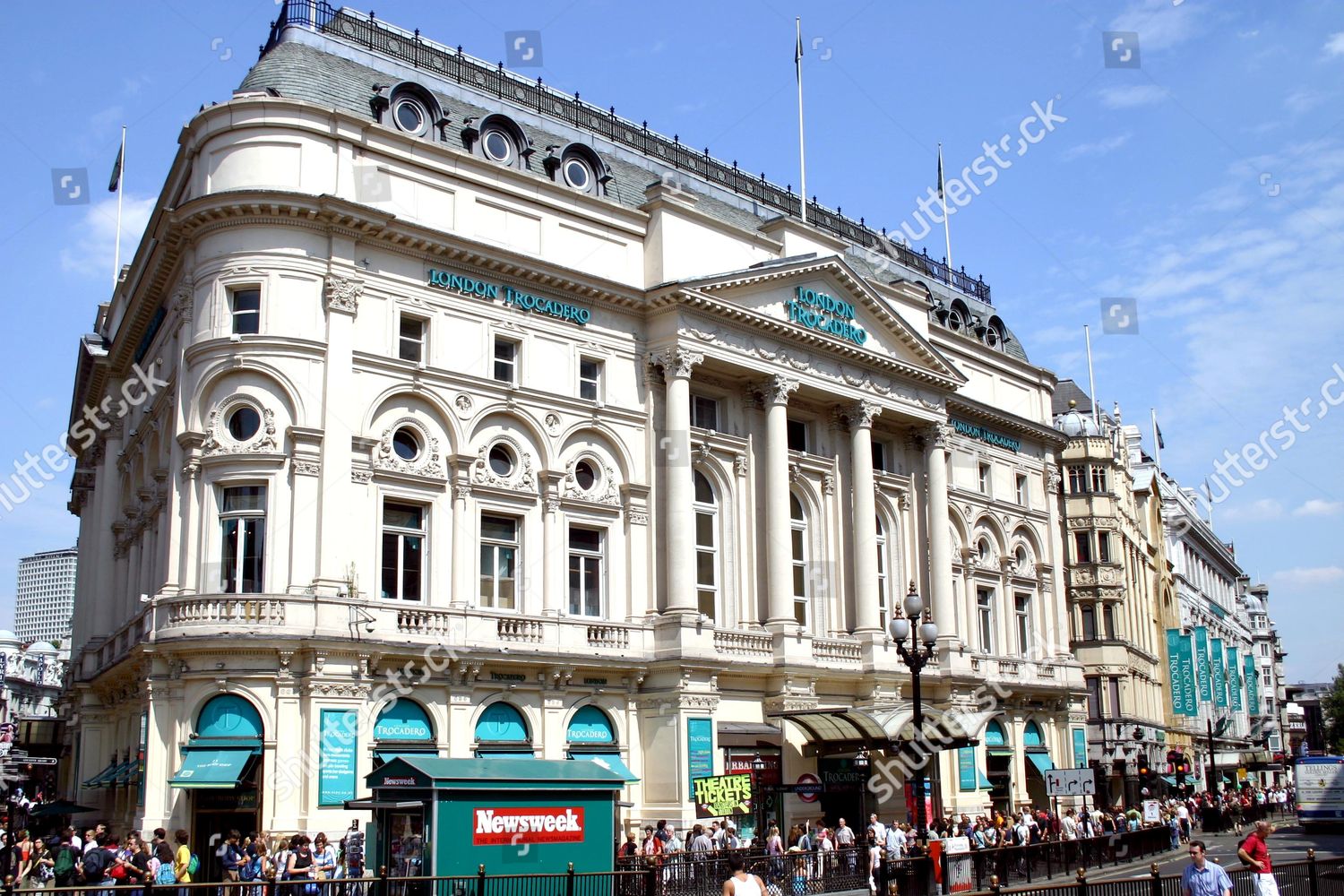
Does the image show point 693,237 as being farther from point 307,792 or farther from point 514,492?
point 307,792

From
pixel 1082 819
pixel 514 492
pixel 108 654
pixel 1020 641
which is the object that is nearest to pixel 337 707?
pixel 514 492

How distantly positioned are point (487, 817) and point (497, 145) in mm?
22304

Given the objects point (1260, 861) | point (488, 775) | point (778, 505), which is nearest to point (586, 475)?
point (778, 505)

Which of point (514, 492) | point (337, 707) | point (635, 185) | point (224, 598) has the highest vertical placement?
point (635, 185)

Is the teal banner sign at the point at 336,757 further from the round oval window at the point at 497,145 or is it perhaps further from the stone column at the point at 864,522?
the stone column at the point at 864,522

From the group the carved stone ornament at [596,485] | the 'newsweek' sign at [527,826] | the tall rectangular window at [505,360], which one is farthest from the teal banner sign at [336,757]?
the tall rectangular window at [505,360]

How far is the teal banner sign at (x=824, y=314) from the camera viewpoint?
145 ft

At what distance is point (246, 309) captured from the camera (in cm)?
3459

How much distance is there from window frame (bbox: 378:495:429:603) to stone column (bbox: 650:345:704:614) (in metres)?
7.54

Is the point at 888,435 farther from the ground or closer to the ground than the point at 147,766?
farther from the ground

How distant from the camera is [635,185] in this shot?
Result: 145ft

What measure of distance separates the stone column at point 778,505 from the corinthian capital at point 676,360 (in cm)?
346

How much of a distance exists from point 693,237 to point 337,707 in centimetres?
1875

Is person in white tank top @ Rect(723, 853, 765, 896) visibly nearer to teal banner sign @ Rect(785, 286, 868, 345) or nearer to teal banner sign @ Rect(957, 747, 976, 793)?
teal banner sign @ Rect(785, 286, 868, 345)
